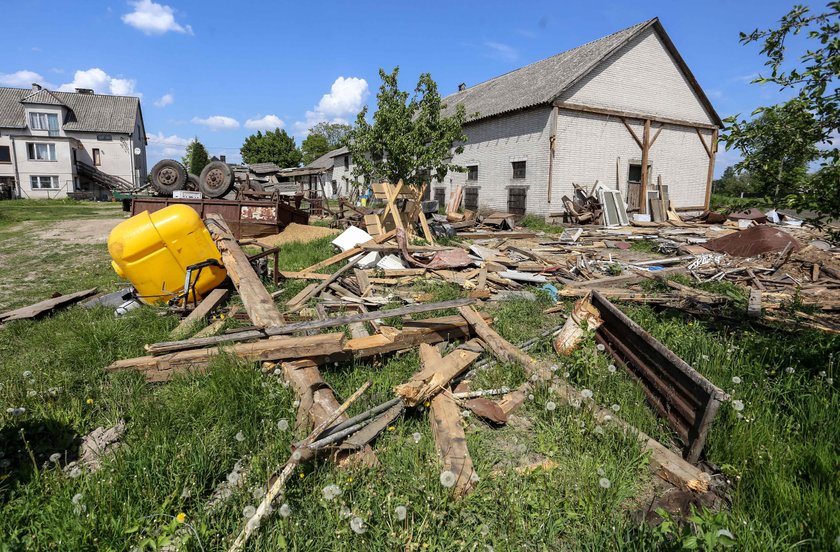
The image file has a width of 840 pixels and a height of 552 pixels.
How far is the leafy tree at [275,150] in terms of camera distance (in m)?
67.0

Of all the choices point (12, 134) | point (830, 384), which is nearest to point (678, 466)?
point (830, 384)

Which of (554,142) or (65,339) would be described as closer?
(65,339)

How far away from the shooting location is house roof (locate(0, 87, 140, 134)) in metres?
39.3

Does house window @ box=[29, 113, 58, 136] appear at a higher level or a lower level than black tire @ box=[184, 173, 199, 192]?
higher

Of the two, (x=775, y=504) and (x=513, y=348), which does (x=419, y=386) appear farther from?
(x=775, y=504)

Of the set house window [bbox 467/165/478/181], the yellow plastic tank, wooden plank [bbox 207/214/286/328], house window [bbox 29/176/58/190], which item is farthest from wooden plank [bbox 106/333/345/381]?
house window [bbox 29/176/58/190]

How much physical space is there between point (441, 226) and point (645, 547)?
12059 millimetres

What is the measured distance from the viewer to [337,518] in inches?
89.8

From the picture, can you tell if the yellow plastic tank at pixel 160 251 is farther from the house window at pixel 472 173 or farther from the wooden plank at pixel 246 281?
the house window at pixel 472 173

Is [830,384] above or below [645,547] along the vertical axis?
above

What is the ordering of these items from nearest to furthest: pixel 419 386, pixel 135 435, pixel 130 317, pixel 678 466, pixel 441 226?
pixel 678 466 < pixel 135 435 < pixel 419 386 < pixel 130 317 < pixel 441 226

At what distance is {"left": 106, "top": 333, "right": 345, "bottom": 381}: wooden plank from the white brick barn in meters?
15.2

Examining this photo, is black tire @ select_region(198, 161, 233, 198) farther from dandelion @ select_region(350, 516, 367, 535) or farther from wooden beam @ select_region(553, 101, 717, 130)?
dandelion @ select_region(350, 516, 367, 535)

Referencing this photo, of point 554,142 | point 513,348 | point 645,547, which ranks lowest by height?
point 645,547
